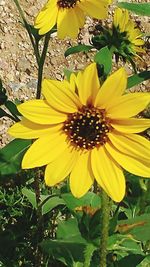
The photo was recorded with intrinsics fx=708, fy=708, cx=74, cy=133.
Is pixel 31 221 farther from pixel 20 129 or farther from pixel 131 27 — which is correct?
pixel 20 129

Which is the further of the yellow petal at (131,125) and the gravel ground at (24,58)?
the gravel ground at (24,58)

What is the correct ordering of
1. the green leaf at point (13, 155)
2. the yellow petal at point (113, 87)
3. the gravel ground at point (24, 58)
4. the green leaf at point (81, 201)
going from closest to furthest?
1. the yellow petal at point (113, 87)
2. the green leaf at point (81, 201)
3. the green leaf at point (13, 155)
4. the gravel ground at point (24, 58)

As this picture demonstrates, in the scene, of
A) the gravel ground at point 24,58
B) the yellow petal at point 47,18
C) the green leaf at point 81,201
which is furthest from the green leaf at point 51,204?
the gravel ground at point 24,58

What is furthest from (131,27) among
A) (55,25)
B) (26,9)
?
(26,9)

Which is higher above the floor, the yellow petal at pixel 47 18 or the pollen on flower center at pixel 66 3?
the pollen on flower center at pixel 66 3

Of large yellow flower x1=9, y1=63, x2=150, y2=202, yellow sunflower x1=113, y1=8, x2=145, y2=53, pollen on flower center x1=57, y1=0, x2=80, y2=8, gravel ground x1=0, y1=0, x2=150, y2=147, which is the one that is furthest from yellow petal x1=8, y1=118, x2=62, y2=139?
gravel ground x1=0, y1=0, x2=150, y2=147

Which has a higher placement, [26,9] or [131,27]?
[26,9]

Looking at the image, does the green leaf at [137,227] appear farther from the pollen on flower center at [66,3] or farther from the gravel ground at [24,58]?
the gravel ground at [24,58]
